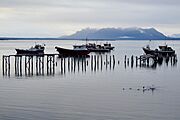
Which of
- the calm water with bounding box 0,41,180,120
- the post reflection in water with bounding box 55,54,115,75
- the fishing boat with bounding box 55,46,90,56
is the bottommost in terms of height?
the calm water with bounding box 0,41,180,120

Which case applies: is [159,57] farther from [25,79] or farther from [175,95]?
[175,95]

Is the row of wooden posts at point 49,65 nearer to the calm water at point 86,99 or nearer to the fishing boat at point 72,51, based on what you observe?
the calm water at point 86,99

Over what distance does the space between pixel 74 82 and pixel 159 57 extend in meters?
39.8

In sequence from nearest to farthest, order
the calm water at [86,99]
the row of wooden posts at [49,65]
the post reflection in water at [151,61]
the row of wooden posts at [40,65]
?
the calm water at [86,99] → the row of wooden posts at [40,65] → the row of wooden posts at [49,65] → the post reflection in water at [151,61]

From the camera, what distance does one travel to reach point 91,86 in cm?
3853

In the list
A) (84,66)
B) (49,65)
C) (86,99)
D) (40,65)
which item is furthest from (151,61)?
(86,99)

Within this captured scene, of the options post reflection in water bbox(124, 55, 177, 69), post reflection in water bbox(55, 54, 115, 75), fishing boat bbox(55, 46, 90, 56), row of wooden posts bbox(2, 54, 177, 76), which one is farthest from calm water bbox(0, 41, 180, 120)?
fishing boat bbox(55, 46, 90, 56)

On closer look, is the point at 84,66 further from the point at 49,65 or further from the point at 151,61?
the point at 151,61

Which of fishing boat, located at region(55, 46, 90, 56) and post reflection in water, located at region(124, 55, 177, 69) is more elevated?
fishing boat, located at region(55, 46, 90, 56)

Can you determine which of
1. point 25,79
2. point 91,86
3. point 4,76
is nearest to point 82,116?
point 91,86

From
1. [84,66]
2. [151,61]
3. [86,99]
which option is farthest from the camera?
[151,61]

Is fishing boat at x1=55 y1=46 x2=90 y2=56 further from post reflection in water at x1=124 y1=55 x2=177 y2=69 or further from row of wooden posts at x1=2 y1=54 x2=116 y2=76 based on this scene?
row of wooden posts at x1=2 y1=54 x2=116 y2=76

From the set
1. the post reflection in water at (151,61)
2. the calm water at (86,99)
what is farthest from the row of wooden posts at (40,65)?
the calm water at (86,99)

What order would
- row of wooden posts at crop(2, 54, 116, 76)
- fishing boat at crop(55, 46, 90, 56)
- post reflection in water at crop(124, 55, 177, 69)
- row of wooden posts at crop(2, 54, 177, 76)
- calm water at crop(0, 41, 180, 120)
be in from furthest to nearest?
fishing boat at crop(55, 46, 90, 56), post reflection in water at crop(124, 55, 177, 69), row of wooden posts at crop(2, 54, 177, 76), row of wooden posts at crop(2, 54, 116, 76), calm water at crop(0, 41, 180, 120)
